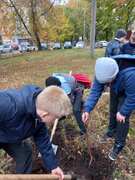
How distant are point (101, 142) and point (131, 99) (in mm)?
1102

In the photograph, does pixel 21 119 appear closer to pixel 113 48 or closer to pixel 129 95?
pixel 129 95

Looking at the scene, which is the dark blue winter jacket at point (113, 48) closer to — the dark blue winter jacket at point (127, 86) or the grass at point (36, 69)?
the grass at point (36, 69)

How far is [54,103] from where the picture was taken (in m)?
2.90

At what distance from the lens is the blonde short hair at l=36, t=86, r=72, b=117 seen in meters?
2.91

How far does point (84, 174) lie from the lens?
16.0 ft

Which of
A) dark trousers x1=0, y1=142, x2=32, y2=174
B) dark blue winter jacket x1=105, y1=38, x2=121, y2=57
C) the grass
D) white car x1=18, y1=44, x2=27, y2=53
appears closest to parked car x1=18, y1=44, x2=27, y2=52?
white car x1=18, y1=44, x2=27, y2=53

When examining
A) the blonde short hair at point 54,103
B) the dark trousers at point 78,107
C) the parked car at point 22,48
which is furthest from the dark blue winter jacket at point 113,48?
the parked car at point 22,48

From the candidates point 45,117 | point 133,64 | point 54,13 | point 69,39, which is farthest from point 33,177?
point 69,39

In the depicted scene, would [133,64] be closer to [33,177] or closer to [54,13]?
[33,177]

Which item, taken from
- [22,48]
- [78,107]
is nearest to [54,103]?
[78,107]

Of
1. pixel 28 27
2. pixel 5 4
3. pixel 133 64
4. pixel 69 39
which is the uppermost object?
pixel 133 64

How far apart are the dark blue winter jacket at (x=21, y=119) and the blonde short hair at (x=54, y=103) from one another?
0.20m

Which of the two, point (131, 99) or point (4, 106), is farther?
point (131, 99)

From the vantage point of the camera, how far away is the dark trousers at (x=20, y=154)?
373cm
